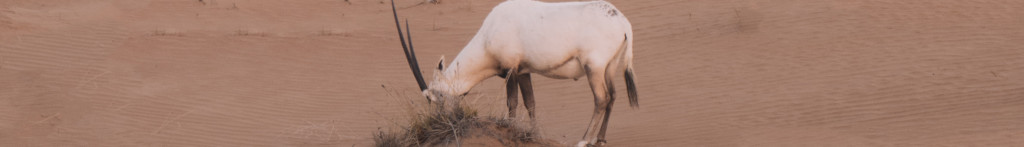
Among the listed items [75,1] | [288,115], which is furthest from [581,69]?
[75,1]

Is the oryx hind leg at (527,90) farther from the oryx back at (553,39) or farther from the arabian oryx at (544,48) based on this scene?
the oryx back at (553,39)

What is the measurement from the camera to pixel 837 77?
A: 11945mm

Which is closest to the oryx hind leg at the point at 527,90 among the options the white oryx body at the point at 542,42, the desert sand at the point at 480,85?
the desert sand at the point at 480,85

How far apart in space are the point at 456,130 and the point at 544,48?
81 centimetres

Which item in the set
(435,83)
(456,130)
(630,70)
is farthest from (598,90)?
(435,83)

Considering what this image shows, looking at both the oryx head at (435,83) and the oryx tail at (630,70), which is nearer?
the oryx head at (435,83)

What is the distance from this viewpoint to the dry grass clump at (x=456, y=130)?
761 centimetres

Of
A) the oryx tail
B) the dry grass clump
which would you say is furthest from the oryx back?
the dry grass clump

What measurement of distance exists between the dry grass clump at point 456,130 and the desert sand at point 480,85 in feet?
0.55

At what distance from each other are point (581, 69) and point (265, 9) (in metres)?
9.79

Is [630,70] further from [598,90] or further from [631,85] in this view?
[598,90]

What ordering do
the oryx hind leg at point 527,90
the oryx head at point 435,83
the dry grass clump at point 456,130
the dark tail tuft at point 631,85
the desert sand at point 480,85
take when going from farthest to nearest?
the desert sand at point 480,85
the oryx hind leg at point 527,90
the dark tail tuft at point 631,85
the oryx head at point 435,83
the dry grass clump at point 456,130

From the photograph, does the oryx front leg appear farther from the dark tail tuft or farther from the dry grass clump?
the dry grass clump

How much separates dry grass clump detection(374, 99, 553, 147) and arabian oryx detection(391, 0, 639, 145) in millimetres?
152
